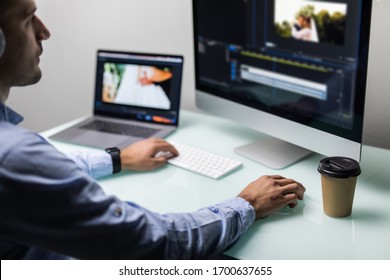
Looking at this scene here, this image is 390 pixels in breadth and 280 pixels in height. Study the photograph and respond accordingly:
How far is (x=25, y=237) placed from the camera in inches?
37.9

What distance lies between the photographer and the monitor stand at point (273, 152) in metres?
1.51

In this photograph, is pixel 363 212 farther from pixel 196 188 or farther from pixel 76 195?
pixel 76 195

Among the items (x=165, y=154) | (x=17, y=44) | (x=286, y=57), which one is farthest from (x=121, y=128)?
(x=17, y=44)

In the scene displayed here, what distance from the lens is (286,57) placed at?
4.70 ft

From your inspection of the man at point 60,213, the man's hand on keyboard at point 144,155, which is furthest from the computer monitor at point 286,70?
the man at point 60,213

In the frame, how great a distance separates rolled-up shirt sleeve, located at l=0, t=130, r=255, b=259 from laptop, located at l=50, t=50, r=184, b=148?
2.31ft

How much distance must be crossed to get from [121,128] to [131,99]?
11 centimetres

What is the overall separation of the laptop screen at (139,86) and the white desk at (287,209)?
0.13 metres

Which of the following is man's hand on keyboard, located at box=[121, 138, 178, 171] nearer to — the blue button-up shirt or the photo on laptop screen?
the photo on laptop screen

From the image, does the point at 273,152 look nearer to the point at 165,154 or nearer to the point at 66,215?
the point at 165,154

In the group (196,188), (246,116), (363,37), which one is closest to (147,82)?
(246,116)

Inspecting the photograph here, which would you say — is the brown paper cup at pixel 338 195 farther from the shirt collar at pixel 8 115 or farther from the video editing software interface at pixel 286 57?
the shirt collar at pixel 8 115

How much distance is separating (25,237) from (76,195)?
0.12 meters

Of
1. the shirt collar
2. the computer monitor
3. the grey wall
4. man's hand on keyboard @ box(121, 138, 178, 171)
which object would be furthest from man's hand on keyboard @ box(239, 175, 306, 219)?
the grey wall
